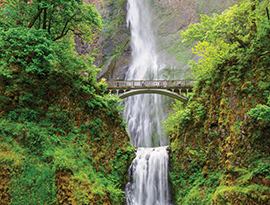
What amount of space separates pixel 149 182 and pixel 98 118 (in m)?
5.50

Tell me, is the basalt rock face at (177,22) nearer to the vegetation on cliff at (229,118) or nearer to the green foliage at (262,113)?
the vegetation on cliff at (229,118)

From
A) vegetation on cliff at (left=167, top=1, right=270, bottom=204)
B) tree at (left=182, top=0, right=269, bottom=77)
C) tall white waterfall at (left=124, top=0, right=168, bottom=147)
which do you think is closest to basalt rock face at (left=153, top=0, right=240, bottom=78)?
tall white waterfall at (left=124, top=0, right=168, bottom=147)

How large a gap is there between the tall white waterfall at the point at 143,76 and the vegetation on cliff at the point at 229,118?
592 inches

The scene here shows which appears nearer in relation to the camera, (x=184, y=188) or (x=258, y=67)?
(x=258, y=67)

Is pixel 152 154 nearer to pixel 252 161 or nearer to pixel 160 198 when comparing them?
pixel 160 198

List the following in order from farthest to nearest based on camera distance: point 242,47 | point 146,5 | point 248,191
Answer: point 146,5 → point 242,47 → point 248,191

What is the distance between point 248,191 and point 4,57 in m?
9.50

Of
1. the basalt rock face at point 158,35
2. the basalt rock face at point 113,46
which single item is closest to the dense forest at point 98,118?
the basalt rock face at point 158,35

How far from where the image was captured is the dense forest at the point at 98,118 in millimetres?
5867

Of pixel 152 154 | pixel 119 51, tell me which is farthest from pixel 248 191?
pixel 119 51

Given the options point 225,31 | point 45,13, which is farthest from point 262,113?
point 45,13

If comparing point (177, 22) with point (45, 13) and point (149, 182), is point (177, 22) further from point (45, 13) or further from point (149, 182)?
point (149, 182)

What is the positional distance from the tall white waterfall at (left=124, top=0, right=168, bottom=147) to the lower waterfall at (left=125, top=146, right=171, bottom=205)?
11992mm

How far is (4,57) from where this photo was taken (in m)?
6.78
